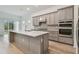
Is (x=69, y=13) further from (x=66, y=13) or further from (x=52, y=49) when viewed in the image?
(x=52, y=49)

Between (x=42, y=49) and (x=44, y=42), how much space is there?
213 mm

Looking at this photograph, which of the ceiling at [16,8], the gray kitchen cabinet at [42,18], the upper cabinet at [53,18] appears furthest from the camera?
the gray kitchen cabinet at [42,18]

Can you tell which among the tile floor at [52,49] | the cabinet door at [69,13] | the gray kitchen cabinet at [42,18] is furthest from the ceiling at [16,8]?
the cabinet door at [69,13]

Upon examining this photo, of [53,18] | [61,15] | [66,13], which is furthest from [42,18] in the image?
[66,13]

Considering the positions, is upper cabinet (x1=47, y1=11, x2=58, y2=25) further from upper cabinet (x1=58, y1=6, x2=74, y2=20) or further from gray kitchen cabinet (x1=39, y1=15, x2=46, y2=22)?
gray kitchen cabinet (x1=39, y1=15, x2=46, y2=22)

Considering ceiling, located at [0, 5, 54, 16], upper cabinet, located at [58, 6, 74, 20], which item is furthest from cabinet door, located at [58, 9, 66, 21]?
ceiling, located at [0, 5, 54, 16]

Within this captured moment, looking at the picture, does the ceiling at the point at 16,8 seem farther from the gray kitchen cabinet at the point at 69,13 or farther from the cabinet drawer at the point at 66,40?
the cabinet drawer at the point at 66,40

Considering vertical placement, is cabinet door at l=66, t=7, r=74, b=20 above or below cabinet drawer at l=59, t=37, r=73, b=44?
above
